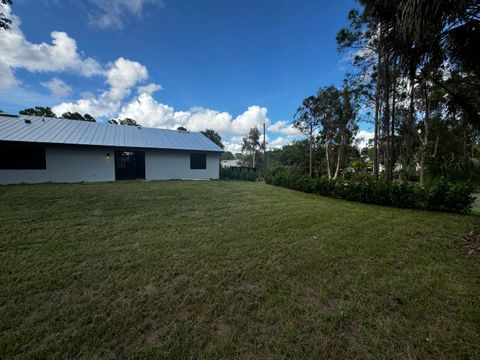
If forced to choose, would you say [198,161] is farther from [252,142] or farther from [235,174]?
[252,142]

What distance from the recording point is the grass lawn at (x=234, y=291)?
1.59 meters

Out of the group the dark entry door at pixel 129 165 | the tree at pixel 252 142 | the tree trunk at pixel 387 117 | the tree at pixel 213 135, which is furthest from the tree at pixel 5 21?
the tree at pixel 213 135

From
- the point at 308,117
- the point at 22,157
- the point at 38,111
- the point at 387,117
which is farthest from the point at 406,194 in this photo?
the point at 38,111

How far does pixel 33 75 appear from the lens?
1291 centimetres

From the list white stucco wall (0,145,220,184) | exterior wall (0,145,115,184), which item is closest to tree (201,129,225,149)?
white stucco wall (0,145,220,184)

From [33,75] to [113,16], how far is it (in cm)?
837

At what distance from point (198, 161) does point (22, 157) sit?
9496 mm

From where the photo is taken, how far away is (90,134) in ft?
41.9

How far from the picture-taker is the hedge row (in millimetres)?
5773

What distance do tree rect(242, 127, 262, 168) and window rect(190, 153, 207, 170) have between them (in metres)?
18.1

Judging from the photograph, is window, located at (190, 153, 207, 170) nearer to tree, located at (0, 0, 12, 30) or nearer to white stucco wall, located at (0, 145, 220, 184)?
white stucco wall, located at (0, 145, 220, 184)

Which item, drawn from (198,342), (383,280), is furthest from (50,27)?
(383,280)

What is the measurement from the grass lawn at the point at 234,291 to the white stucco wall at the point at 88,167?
8.61 meters

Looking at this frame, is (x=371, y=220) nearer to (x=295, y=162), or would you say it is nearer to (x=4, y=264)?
(x=4, y=264)
